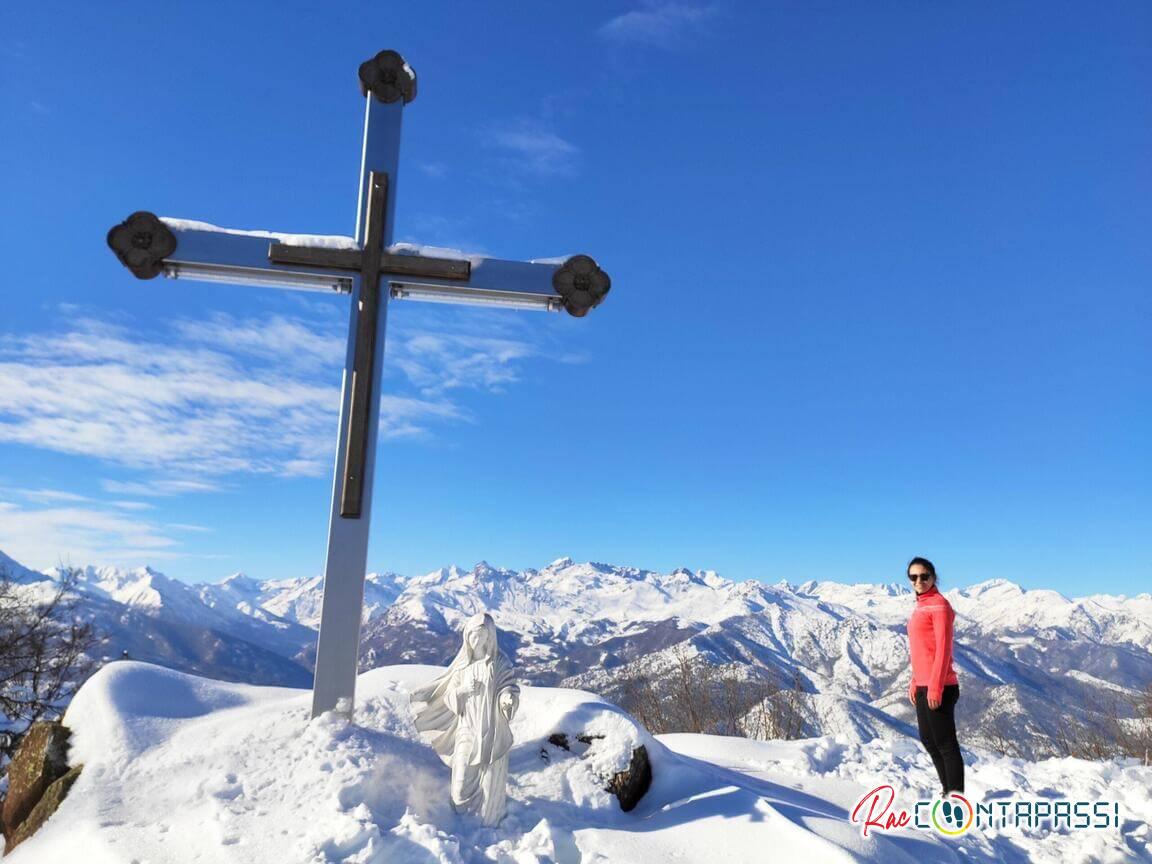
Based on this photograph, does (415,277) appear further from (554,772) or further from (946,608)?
(946,608)

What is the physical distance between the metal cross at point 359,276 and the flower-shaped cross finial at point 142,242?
0.03 ft

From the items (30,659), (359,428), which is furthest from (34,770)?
(30,659)

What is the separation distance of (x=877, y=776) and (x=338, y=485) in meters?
6.77

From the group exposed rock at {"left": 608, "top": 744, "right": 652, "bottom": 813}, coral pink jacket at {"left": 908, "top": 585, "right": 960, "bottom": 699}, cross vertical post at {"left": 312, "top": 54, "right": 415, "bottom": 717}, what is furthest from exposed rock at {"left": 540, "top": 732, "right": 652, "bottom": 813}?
coral pink jacket at {"left": 908, "top": 585, "right": 960, "bottom": 699}

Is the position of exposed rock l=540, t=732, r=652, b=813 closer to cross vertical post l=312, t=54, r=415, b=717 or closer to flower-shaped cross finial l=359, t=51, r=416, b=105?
cross vertical post l=312, t=54, r=415, b=717

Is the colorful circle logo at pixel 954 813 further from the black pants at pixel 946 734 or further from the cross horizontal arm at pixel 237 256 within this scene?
the cross horizontal arm at pixel 237 256

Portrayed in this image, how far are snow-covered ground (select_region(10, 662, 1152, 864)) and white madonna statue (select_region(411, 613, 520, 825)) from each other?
182 mm

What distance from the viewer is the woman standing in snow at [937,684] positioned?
21.4 ft

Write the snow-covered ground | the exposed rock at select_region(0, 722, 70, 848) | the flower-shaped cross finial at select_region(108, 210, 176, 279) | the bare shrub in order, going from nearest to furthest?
the snow-covered ground, the exposed rock at select_region(0, 722, 70, 848), the flower-shaped cross finial at select_region(108, 210, 176, 279), the bare shrub

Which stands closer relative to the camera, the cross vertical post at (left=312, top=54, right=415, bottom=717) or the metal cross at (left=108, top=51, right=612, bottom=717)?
the cross vertical post at (left=312, top=54, right=415, bottom=717)

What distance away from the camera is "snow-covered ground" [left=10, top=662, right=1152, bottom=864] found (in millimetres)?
4930

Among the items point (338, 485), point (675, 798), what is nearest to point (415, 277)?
point (338, 485)
